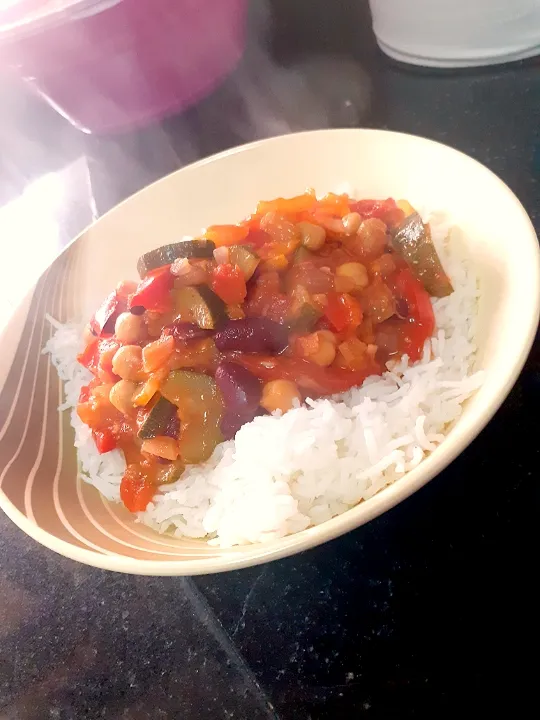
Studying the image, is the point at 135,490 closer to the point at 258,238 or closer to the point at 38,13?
the point at 258,238

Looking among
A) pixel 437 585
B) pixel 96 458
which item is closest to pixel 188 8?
pixel 96 458

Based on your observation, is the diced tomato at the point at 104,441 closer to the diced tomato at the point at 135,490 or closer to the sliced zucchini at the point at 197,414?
the diced tomato at the point at 135,490

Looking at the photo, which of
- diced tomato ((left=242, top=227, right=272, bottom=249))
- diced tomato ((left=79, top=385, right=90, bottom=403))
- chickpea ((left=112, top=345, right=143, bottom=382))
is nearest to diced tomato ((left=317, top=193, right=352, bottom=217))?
diced tomato ((left=242, top=227, right=272, bottom=249))

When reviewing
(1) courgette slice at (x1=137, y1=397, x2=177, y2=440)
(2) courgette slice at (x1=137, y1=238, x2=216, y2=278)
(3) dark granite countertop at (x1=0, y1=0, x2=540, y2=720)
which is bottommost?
(3) dark granite countertop at (x1=0, y1=0, x2=540, y2=720)

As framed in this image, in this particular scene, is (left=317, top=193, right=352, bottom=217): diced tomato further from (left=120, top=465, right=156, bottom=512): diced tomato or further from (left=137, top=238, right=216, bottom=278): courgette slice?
(left=120, top=465, right=156, bottom=512): diced tomato

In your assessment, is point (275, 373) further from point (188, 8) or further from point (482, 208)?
point (188, 8)
